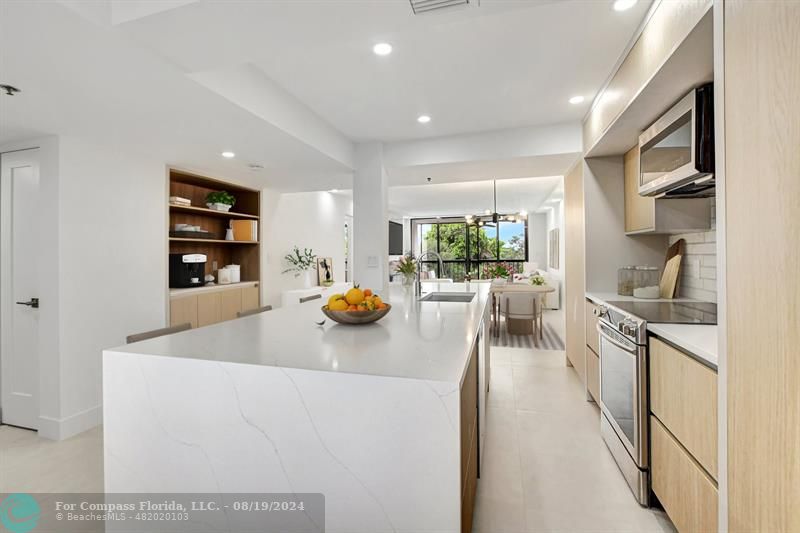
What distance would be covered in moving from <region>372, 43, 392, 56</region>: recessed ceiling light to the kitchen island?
63.7 inches

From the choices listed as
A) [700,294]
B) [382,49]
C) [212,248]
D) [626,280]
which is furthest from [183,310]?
[700,294]

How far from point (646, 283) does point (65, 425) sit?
4294 millimetres

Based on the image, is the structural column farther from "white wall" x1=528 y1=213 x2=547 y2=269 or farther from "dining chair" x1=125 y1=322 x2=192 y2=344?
"white wall" x1=528 y1=213 x2=547 y2=269

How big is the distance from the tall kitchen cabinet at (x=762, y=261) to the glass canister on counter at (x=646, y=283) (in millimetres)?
1647

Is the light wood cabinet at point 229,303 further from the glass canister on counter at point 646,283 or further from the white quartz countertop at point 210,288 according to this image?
the glass canister on counter at point 646,283

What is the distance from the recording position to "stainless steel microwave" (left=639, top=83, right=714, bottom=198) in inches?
64.7

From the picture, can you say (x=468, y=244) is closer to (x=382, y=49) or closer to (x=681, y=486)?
(x=382, y=49)

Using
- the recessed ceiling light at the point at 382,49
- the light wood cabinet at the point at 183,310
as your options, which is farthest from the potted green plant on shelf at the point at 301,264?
the recessed ceiling light at the point at 382,49

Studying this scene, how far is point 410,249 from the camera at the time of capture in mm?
11242

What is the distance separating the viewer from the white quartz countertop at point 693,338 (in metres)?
1.26

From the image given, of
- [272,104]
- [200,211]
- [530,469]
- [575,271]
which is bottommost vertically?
[530,469]

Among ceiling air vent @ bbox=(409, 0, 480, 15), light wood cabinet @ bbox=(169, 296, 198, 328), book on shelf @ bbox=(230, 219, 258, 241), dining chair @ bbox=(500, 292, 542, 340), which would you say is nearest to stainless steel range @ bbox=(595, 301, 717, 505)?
ceiling air vent @ bbox=(409, 0, 480, 15)

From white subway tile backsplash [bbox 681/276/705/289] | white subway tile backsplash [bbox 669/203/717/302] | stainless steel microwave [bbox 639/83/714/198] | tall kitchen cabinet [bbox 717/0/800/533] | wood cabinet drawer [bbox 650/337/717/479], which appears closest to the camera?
tall kitchen cabinet [bbox 717/0/800/533]

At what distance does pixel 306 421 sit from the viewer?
1081 mm
